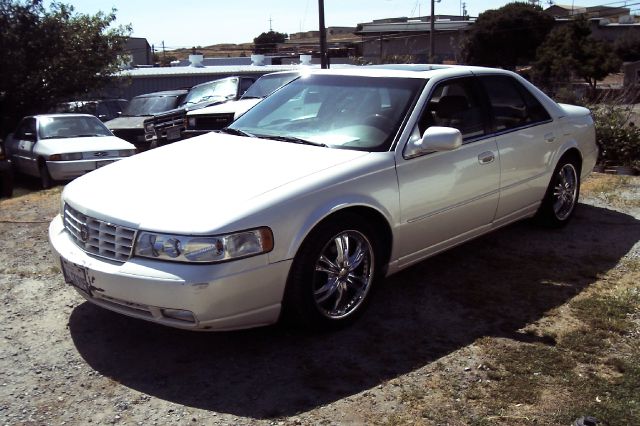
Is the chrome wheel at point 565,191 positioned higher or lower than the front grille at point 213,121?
lower

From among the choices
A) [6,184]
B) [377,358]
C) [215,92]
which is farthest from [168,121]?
[377,358]

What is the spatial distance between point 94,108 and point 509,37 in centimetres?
3826

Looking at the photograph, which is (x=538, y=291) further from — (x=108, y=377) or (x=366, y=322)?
(x=108, y=377)

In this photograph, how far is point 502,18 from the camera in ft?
162

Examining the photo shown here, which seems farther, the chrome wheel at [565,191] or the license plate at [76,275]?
the chrome wheel at [565,191]

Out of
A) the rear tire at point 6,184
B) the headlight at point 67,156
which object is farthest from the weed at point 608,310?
the headlight at point 67,156

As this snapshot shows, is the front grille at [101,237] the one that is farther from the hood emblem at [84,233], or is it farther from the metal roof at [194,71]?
the metal roof at [194,71]

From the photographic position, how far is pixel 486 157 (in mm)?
5086

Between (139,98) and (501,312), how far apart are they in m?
14.3

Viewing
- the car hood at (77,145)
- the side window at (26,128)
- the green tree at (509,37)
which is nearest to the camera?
the car hood at (77,145)

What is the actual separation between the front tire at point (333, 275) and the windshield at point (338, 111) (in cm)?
64

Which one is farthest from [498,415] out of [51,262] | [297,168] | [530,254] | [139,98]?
[139,98]

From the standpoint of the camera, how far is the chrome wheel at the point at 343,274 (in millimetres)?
4031

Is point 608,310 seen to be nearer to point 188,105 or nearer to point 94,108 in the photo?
point 188,105
